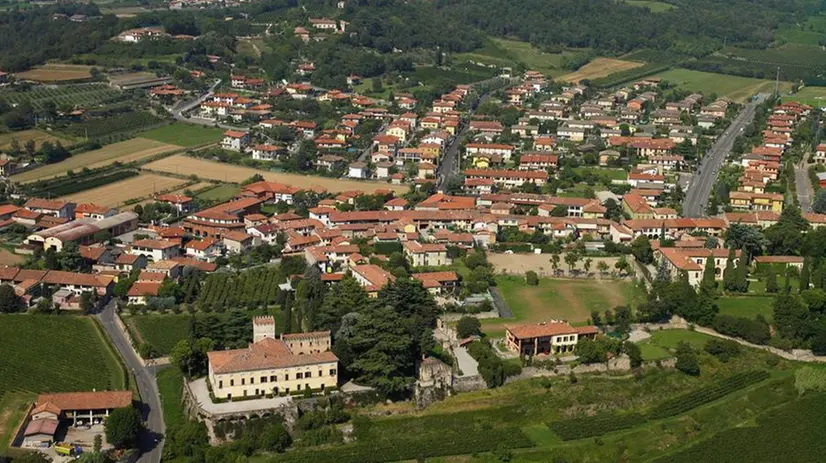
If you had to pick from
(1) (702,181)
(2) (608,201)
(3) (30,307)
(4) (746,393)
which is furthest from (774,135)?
(3) (30,307)

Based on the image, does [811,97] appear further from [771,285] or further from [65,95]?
[65,95]

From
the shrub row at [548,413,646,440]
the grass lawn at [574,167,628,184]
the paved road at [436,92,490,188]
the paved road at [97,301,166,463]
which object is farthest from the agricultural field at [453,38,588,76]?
the shrub row at [548,413,646,440]

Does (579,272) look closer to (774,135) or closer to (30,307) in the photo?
(30,307)

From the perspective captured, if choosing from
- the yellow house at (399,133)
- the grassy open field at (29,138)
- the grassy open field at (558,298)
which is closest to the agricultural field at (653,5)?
the yellow house at (399,133)

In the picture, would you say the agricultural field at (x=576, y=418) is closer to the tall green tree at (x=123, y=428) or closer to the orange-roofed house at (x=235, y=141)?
the tall green tree at (x=123, y=428)

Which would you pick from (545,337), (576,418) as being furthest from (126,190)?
(576,418)
